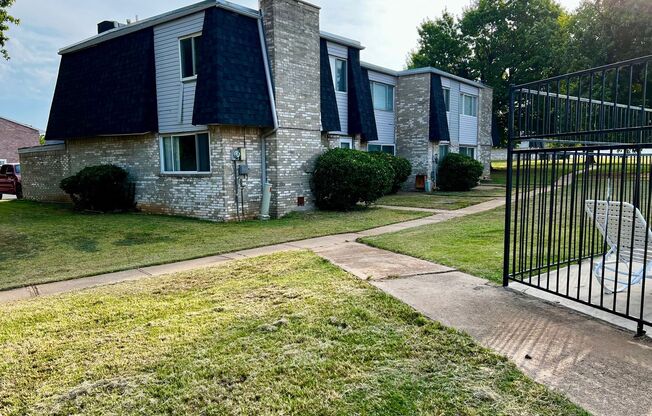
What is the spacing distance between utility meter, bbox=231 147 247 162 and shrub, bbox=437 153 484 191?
42.0 feet

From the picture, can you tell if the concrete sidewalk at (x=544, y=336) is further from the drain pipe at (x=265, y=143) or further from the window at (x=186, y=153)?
the window at (x=186, y=153)

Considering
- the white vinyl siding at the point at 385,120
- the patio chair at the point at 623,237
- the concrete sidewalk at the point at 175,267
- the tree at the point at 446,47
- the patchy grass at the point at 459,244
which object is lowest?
the concrete sidewalk at the point at 175,267

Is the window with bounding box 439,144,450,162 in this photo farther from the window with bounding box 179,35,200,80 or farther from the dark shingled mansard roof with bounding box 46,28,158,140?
the dark shingled mansard roof with bounding box 46,28,158,140

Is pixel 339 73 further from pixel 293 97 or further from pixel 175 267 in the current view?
pixel 175 267

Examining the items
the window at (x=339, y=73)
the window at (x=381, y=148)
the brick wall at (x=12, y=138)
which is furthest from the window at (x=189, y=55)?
the brick wall at (x=12, y=138)

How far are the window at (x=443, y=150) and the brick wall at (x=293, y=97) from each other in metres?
11.1

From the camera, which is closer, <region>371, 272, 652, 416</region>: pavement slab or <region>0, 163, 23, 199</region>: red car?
<region>371, 272, 652, 416</region>: pavement slab

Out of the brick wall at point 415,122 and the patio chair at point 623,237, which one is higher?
the brick wall at point 415,122

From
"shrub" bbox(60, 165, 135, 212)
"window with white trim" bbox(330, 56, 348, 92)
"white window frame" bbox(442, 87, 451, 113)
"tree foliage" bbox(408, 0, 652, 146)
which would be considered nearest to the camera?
"shrub" bbox(60, 165, 135, 212)

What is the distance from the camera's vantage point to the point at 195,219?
13.0 meters

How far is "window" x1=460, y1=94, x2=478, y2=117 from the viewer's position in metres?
25.6

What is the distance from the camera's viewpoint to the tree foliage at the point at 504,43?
2969 centimetres

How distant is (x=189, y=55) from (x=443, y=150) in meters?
15.1

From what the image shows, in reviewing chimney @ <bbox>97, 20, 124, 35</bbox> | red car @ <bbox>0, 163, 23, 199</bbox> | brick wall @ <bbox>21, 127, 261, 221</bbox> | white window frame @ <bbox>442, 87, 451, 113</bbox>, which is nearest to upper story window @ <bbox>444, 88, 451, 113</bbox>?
white window frame @ <bbox>442, 87, 451, 113</bbox>
